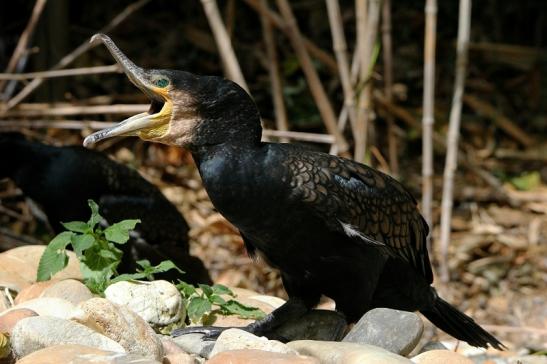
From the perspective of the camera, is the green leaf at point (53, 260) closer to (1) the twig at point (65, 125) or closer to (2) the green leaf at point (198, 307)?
(2) the green leaf at point (198, 307)

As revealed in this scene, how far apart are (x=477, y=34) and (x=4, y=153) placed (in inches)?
173

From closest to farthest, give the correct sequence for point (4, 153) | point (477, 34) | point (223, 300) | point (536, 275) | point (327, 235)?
1. point (327, 235)
2. point (223, 300)
3. point (4, 153)
4. point (536, 275)
5. point (477, 34)

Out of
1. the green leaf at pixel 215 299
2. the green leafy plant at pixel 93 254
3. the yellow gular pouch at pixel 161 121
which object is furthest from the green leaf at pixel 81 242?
the yellow gular pouch at pixel 161 121

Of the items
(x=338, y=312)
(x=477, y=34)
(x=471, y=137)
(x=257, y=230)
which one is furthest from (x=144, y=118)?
(x=477, y=34)

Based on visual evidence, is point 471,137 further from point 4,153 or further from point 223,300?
point 223,300

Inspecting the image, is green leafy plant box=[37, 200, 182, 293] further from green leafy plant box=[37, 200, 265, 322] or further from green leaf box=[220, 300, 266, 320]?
green leaf box=[220, 300, 266, 320]

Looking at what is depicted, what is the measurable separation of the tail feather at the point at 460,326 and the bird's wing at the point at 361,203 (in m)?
0.17

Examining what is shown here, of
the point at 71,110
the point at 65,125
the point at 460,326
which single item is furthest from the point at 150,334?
the point at 71,110

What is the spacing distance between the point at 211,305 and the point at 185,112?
2.44 ft

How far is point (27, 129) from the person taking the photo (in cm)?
621

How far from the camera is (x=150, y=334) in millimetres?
2828

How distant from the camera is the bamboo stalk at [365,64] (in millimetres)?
5039

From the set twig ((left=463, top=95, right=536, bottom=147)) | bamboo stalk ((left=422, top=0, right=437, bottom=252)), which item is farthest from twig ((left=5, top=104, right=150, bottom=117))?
twig ((left=463, top=95, right=536, bottom=147))

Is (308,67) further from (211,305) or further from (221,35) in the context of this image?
(211,305)
